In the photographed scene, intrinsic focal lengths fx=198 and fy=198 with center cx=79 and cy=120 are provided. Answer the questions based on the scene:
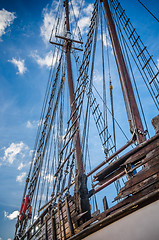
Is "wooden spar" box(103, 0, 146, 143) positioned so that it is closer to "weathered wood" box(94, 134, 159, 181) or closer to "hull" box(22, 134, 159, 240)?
"weathered wood" box(94, 134, 159, 181)

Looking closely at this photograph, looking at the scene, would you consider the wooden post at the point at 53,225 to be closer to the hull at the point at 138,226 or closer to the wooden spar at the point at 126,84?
the hull at the point at 138,226

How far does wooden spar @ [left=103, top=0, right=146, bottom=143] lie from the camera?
228 inches

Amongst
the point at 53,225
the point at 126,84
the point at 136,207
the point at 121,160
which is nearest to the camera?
the point at 136,207

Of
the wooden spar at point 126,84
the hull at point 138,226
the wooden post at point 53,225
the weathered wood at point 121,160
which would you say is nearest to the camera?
the hull at point 138,226

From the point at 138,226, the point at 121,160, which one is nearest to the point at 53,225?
the point at 121,160

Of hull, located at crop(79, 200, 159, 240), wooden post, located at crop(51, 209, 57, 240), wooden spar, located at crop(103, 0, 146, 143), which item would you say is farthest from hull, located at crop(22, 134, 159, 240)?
wooden post, located at crop(51, 209, 57, 240)

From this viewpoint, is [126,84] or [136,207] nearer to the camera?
[136,207]

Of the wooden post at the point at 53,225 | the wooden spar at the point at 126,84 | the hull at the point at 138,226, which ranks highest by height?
the wooden spar at the point at 126,84

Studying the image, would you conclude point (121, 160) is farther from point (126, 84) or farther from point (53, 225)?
point (53, 225)

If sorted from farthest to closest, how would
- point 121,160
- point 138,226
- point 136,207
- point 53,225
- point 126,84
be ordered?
Result: point 126,84 → point 53,225 → point 121,160 → point 136,207 → point 138,226

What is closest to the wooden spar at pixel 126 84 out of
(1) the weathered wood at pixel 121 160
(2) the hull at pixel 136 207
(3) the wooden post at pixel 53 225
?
(1) the weathered wood at pixel 121 160

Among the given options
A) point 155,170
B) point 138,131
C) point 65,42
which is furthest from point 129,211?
point 65,42

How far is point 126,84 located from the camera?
22.5 feet

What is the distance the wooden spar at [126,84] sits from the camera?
5.79m
